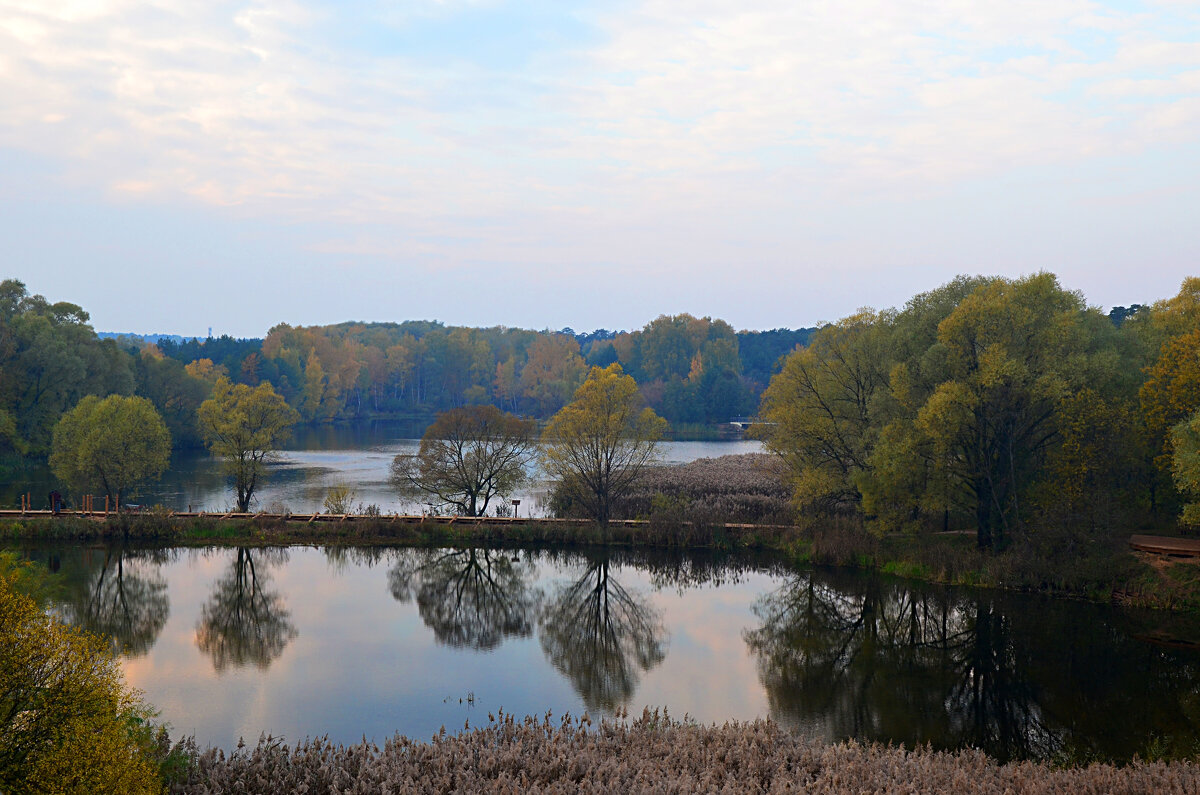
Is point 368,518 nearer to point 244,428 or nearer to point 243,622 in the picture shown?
point 244,428

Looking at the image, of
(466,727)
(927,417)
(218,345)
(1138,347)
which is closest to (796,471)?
(927,417)

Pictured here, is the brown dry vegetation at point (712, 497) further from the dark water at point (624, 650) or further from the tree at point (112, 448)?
the tree at point (112, 448)

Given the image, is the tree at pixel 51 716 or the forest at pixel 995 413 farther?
the forest at pixel 995 413

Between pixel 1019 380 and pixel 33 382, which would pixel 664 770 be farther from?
pixel 33 382

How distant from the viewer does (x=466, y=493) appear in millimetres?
40188

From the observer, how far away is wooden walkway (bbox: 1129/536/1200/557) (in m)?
25.6

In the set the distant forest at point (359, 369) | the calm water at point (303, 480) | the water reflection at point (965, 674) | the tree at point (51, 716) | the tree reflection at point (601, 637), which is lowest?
the tree reflection at point (601, 637)

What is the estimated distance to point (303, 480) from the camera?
2147 inches

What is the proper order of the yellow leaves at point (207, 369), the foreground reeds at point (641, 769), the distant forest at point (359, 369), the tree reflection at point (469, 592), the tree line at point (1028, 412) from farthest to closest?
the yellow leaves at point (207, 369) < the distant forest at point (359, 369) < the tree line at point (1028, 412) < the tree reflection at point (469, 592) < the foreground reeds at point (641, 769)

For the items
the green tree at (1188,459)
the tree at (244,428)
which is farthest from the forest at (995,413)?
the tree at (244,428)

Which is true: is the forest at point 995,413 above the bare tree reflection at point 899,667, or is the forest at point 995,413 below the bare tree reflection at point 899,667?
above

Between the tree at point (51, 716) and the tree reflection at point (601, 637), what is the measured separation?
1029cm

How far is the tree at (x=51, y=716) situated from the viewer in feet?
28.0

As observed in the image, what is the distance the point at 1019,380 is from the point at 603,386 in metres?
17.7
